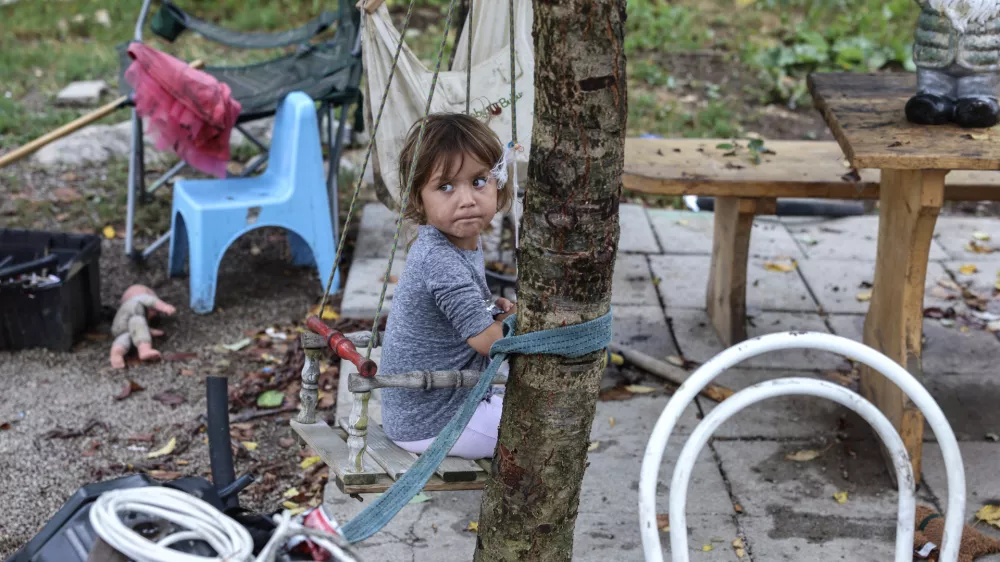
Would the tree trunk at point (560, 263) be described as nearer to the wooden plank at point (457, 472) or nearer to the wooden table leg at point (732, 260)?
the wooden plank at point (457, 472)

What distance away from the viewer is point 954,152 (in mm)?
2922

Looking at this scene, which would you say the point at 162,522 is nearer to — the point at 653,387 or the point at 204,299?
A: the point at 653,387

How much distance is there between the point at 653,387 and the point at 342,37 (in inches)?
88.5

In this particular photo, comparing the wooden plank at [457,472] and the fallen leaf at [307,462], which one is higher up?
the wooden plank at [457,472]

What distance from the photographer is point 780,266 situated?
16.0ft

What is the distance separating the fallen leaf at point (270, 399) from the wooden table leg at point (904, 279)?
2.03m

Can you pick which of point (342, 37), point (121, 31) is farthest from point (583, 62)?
point (121, 31)

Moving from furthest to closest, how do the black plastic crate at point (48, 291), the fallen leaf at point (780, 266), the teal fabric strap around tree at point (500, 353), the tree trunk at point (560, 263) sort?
the fallen leaf at point (780, 266), the black plastic crate at point (48, 291), the teal fabric strap around tree at point (500, 353), the tree trunk at point (560, 263)

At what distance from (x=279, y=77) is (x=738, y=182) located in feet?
7.69

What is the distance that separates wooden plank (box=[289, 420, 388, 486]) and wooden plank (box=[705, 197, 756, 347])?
200 cm

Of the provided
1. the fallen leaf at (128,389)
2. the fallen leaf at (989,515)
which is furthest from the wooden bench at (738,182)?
the fallen leaf at (128,389)

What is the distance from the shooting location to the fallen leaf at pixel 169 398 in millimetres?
3723

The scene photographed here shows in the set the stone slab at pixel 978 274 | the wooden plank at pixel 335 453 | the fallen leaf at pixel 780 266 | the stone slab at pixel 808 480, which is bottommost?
the stone slab at pixel 808 480

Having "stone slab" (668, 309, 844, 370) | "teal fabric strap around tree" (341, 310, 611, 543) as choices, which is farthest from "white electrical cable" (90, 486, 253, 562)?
"stone slab" (668, 309, 844, 370)
